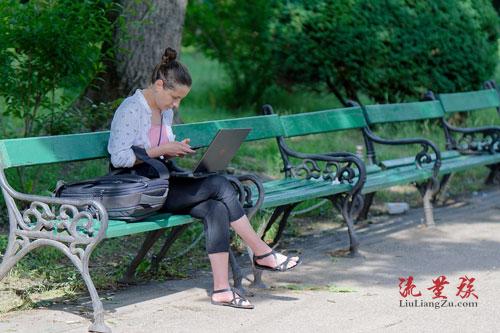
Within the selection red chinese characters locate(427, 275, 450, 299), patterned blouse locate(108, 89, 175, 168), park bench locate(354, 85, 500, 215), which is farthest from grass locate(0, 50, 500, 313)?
patterned blouse locate(108, 89, 175, 168)

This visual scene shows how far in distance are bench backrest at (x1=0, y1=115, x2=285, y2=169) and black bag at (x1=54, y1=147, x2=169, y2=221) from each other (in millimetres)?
189

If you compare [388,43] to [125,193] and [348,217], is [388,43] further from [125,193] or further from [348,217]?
[125,193]

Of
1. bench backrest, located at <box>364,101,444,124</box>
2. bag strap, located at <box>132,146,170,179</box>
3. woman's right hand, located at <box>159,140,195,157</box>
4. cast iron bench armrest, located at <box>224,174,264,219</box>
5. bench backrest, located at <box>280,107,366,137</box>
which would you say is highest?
bench backrest, located at <box>364,101,444,124</box>

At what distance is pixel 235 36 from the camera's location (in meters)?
12.5

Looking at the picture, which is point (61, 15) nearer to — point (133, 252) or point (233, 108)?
point (133, 252)

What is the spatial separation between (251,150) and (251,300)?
4.26 m

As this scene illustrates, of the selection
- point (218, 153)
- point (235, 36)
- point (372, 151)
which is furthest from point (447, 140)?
point (218, 153)

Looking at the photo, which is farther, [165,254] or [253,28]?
[253,28]

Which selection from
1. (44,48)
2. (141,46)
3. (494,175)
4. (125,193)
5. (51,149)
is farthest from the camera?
(494,175)

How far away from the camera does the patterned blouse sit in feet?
18.3

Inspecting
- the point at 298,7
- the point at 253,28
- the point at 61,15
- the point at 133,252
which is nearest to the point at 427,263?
the point at 133,252

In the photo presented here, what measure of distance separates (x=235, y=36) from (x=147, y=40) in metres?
4.23

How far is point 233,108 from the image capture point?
505 inches

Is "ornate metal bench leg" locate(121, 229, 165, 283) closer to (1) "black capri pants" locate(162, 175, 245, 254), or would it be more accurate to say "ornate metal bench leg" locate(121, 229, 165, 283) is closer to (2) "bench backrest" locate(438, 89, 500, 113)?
(1) "black capri pants" locate(162, 175, 245, 254)
